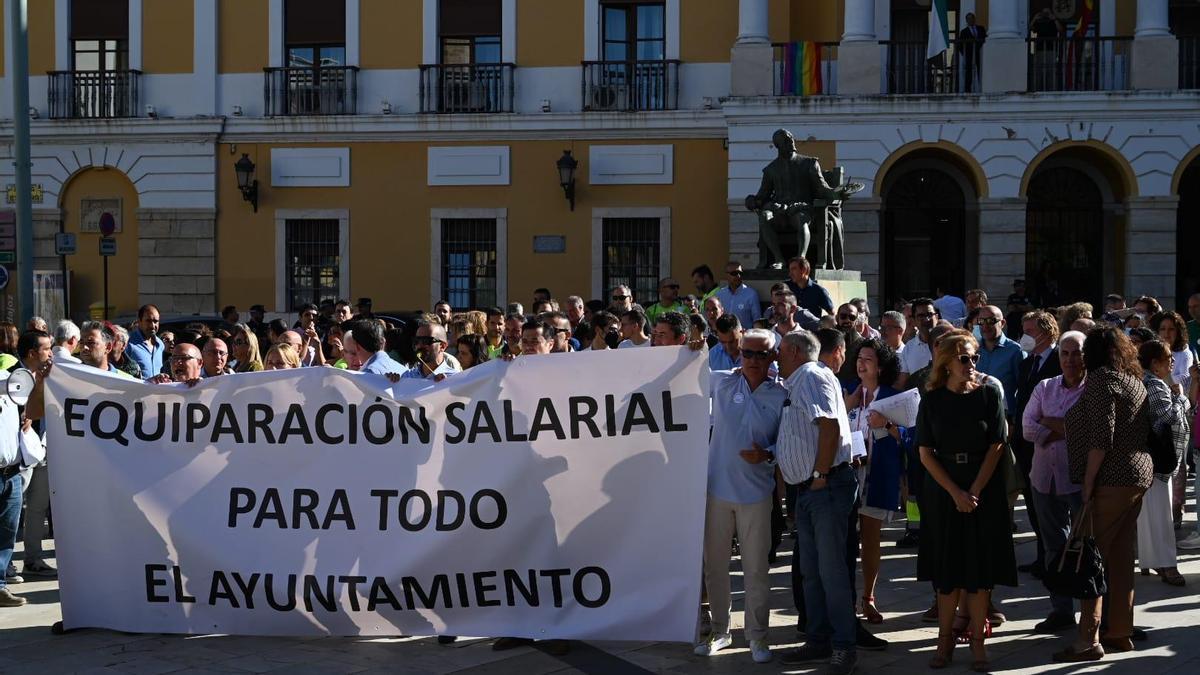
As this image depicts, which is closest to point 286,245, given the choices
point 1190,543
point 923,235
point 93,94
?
point 93,94

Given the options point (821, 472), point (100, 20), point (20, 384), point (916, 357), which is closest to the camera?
point (821, 472)

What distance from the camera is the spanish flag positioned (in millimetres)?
25703

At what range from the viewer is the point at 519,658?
751cm

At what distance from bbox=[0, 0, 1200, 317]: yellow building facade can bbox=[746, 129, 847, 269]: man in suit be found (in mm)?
9225

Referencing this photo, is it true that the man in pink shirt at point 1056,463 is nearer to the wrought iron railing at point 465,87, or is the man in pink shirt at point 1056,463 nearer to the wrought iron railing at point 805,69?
the wrought iron railing at point 805,69

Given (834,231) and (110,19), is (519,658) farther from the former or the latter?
(110,19)

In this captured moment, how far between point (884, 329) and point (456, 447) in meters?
5.09

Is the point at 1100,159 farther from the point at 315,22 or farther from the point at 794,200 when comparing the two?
the point at 315,22

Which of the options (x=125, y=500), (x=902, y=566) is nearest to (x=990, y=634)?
(x=902, y=566)

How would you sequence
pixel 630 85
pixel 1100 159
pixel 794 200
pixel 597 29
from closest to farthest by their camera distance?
pixel 794 200
pixel 1100 159
pixel 630 85
pixel 597 29

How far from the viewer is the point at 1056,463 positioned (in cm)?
815

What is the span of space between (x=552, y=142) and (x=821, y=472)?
20843 millimetres

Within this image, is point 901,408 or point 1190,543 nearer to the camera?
point 901,408

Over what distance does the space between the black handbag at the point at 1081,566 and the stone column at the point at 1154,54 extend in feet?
66.0
